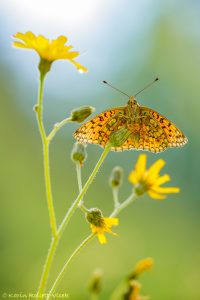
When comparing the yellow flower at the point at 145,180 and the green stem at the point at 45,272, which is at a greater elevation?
the yellow flower at the point at 145,180

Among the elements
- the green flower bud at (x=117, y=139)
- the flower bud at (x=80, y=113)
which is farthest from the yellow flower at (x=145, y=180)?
the flower bud at (x=80, y=113)

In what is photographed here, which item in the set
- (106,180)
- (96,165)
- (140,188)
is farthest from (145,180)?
(106,180)

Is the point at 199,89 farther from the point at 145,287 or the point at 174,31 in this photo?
the point at 145,287

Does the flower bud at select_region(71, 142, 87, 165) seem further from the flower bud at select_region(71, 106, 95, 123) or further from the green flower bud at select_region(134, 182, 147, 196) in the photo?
the green flower bud at select_region(134, 182, 147, 196)

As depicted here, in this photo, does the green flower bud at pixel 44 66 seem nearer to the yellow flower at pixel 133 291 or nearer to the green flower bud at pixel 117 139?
the green flower bud at pixel 117 139

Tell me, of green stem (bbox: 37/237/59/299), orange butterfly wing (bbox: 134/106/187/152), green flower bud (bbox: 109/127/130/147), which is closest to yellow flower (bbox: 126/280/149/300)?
green stem (bbox: 37/237/59/299)
